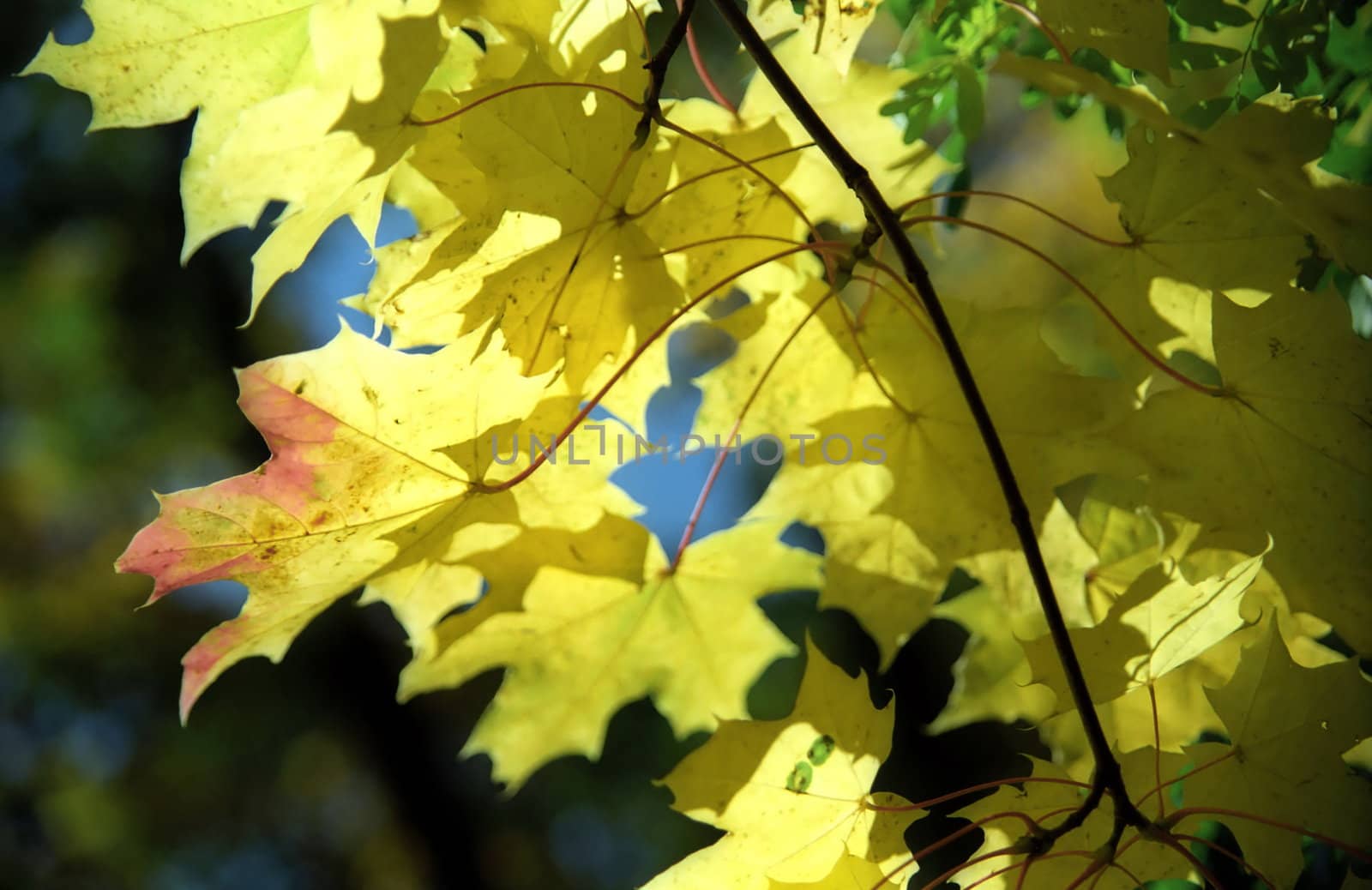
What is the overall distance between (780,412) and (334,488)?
0.33 meters

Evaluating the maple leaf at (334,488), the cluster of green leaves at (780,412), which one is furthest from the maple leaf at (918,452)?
the maple leaf at (334,488)

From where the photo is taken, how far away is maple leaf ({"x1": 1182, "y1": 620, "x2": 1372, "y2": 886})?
2.17ft

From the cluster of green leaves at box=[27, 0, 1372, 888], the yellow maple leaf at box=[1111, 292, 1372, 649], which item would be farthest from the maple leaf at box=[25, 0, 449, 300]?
the yellow maple leaf at box=[1111, 292, 1372, 649]

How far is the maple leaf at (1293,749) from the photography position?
2.17ft

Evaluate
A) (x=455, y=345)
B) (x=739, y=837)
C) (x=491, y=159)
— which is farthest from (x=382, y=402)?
(x=739, y=837)

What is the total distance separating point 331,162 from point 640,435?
0.93ft

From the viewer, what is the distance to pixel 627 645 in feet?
2.62

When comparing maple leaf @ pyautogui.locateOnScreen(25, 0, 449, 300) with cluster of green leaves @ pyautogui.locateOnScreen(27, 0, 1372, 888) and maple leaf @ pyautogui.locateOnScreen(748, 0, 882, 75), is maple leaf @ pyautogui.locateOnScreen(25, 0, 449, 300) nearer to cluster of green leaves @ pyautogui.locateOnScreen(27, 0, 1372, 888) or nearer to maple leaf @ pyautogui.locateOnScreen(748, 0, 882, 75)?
cluster of green leaves @ pyautogui.locateOnScreen(27, 0, 1372, 888)

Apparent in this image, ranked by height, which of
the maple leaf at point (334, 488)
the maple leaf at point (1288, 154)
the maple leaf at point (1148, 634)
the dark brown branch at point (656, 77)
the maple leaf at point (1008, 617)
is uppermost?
the dark brown branch at point (656, 77)

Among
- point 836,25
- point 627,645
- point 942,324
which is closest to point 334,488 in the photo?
point 627,645

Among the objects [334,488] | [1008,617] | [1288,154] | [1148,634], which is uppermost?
[1288,154]

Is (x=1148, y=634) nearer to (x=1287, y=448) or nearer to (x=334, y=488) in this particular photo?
(x=1287, y=448)

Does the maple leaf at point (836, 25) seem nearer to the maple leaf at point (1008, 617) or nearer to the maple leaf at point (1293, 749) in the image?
the maple leaf at point (1008, 617)

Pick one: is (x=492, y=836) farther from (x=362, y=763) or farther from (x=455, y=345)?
(x=455, y=345)
